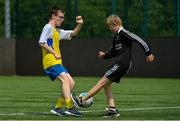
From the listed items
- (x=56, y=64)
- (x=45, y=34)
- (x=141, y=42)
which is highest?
(x=45, y=34)

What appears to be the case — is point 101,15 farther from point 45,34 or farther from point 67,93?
point 67,93

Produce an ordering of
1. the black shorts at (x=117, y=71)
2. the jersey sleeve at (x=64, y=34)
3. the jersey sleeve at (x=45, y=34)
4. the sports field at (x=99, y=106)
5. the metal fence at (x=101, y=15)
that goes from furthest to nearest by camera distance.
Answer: the metal fence at (x=101, y=15) < the jersey sleeve at (x=64, y=34) < the jersey sleeve at (x=45, y=34) < the black shorts at (x=117, y=71) < the sports field at (x=99, y=106)

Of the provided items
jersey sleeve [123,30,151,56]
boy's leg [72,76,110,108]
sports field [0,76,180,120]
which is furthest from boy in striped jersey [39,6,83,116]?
jersey sleeve [123,30,151,56]

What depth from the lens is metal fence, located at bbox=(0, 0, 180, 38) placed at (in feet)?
92.3

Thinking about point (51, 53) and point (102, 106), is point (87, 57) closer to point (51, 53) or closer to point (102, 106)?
point (102, 106)

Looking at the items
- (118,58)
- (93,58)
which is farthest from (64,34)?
(93,58)

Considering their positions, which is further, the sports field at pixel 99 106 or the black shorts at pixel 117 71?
the black shorts at pixel 117 71

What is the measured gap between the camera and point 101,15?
→ 94.8 ft

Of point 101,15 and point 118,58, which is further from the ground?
point 118,58

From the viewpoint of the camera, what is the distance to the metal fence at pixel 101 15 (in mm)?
28141

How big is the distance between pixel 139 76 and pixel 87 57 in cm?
223

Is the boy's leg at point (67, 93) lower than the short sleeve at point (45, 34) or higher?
lower

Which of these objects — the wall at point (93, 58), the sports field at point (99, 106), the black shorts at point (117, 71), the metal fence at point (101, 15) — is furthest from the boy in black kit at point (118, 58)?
the metal fence at point (101, 15)

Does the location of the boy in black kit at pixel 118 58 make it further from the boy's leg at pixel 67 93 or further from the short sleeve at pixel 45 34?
the short sleeve at pixel 45 34
